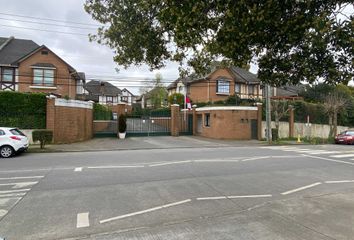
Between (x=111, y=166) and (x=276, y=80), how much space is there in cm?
725

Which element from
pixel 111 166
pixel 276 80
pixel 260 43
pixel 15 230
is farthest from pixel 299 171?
pixel 15 230

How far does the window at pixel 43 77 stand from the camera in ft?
113

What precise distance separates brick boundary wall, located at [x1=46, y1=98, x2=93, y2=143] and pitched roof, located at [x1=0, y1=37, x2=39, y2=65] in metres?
16.0

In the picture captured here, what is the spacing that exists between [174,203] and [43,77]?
33070mm

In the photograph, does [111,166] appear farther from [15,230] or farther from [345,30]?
[345,30]

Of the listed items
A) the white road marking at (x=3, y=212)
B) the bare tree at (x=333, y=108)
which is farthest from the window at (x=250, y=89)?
the white road marking at (x=3, y=212)

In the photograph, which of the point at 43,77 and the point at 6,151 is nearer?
the point at 6,151

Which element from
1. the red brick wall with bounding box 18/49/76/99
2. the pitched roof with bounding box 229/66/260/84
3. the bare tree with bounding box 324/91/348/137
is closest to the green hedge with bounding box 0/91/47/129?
the red brick wall with bounding box 18/49/76/99

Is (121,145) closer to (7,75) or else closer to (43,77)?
(43,77)

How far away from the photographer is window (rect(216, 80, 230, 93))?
134 feet

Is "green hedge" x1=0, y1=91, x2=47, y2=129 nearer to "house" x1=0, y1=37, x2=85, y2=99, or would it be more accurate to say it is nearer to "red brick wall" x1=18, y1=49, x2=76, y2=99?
"house" x1=0, y1=37, x2=85, y2=99

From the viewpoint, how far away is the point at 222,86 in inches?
1623

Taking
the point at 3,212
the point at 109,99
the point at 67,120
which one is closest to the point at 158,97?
the point at 109,99

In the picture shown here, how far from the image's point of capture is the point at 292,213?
19.0 ft
